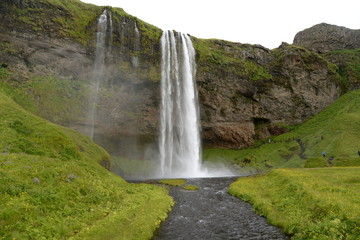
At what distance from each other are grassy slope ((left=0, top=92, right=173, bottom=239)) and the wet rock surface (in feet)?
4.72

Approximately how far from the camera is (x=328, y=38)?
15775 cm

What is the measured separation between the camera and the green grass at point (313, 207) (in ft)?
47.0

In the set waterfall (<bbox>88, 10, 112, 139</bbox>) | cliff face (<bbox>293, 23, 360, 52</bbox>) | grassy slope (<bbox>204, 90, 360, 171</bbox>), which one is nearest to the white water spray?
grassy slope (<bbox>204, 90, 360, 171</bbox>)

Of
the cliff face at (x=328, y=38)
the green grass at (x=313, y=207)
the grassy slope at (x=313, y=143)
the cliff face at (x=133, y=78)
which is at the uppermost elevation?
the cliff face at (x=328, y=38)

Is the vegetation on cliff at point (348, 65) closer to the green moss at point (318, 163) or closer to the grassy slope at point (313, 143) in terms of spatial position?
the grassy slope at point (313, 143)

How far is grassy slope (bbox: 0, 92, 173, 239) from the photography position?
1417 cm

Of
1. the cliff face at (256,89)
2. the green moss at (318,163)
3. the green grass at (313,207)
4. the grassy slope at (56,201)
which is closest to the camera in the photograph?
the grassy slope at (56,201)

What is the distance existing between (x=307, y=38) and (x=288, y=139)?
113 metres

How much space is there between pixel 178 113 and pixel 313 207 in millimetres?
58743

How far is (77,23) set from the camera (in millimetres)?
69812

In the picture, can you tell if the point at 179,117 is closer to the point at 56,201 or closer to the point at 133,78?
the point at 133,78

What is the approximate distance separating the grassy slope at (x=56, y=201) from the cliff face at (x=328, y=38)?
160162mm

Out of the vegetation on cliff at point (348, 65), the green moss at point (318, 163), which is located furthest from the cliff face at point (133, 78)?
the green moss at point (318, 163)

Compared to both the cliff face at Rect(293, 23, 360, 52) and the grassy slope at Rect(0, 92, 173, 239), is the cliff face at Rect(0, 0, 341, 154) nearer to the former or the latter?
the grassy slope at Rect(0, 92, 173, 239)
